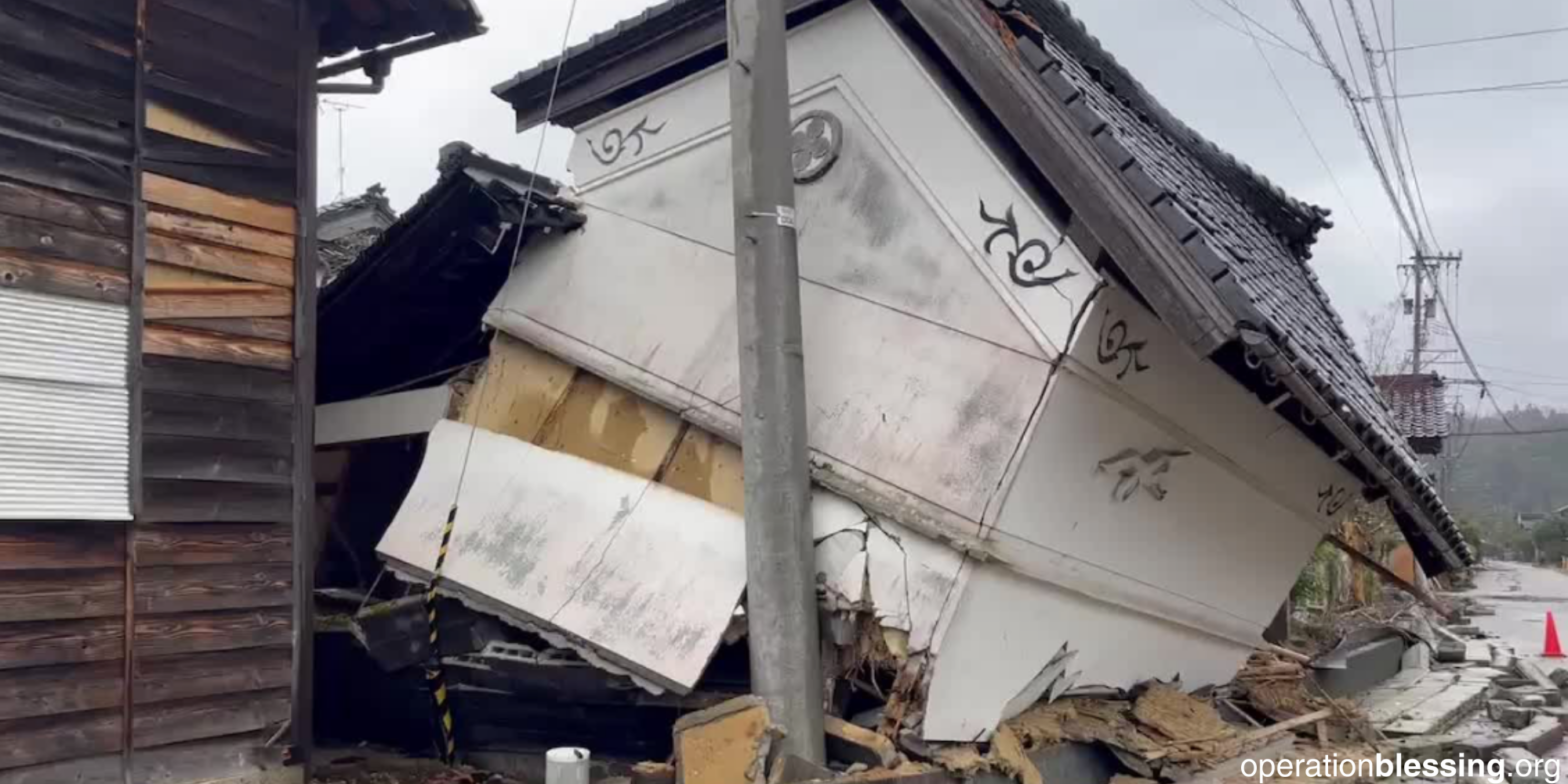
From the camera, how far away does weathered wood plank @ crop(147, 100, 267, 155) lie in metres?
7.12

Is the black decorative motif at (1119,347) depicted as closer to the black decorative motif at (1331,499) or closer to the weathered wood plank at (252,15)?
the black decorative motif at (1331,499)

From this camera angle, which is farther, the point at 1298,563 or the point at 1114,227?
the point at 1298,563

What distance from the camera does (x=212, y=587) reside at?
7141 millimetres

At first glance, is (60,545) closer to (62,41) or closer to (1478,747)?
(62,41)

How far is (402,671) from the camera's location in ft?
31.0

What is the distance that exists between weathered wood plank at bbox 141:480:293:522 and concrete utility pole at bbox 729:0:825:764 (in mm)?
3025

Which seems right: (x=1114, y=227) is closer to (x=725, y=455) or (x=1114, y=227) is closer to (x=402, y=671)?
(x=725, y=455)

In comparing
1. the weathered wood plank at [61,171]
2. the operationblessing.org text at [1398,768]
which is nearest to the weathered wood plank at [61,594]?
the weathered wood plank at [61,171]

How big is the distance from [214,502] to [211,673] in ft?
3.38

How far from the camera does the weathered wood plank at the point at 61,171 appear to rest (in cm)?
649

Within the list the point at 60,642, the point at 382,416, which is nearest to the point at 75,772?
the point at 60,642

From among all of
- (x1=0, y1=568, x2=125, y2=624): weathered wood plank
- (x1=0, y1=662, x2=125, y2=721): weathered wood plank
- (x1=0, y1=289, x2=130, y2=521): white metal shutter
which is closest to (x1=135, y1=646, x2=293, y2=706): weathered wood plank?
(x1=0, y1=662, x2=125, y2=721): weathered wood plank

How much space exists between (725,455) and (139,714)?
389 centimetres

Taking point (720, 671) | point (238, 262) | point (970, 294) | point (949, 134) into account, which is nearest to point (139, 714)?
point (238, 262)
